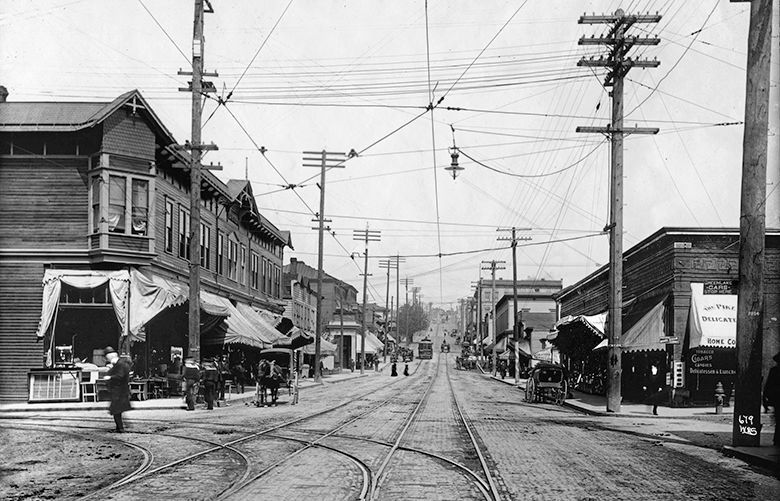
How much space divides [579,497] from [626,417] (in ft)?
51.1

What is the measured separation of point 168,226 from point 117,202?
377cm

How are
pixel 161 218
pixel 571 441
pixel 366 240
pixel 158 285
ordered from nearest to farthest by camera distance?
pixel 571 441 < pixel 158 285 < pixel 161 218 < pixel 366 240

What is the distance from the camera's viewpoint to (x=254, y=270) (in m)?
47.8

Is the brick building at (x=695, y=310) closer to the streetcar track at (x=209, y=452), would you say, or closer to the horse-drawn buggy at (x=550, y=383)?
the horse-drawn buggy at (x=550, y=383)

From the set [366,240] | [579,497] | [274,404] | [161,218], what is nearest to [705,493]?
[579,497]

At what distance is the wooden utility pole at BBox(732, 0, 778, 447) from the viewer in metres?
15.3

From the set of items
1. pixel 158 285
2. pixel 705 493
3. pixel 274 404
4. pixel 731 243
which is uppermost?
pixel 731 243

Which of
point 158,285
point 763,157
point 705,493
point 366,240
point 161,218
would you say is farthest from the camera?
point 366,240

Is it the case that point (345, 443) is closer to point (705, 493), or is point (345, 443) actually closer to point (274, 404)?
point (705, 493)

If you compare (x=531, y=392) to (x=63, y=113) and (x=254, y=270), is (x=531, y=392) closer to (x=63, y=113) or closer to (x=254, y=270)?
(x=63, y=113)

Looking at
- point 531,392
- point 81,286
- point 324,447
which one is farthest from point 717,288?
point 81,286

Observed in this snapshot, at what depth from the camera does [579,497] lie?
996 cm

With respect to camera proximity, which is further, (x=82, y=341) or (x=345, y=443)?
(x=82, y=341)

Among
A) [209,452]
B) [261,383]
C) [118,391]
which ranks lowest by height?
[261,383]
